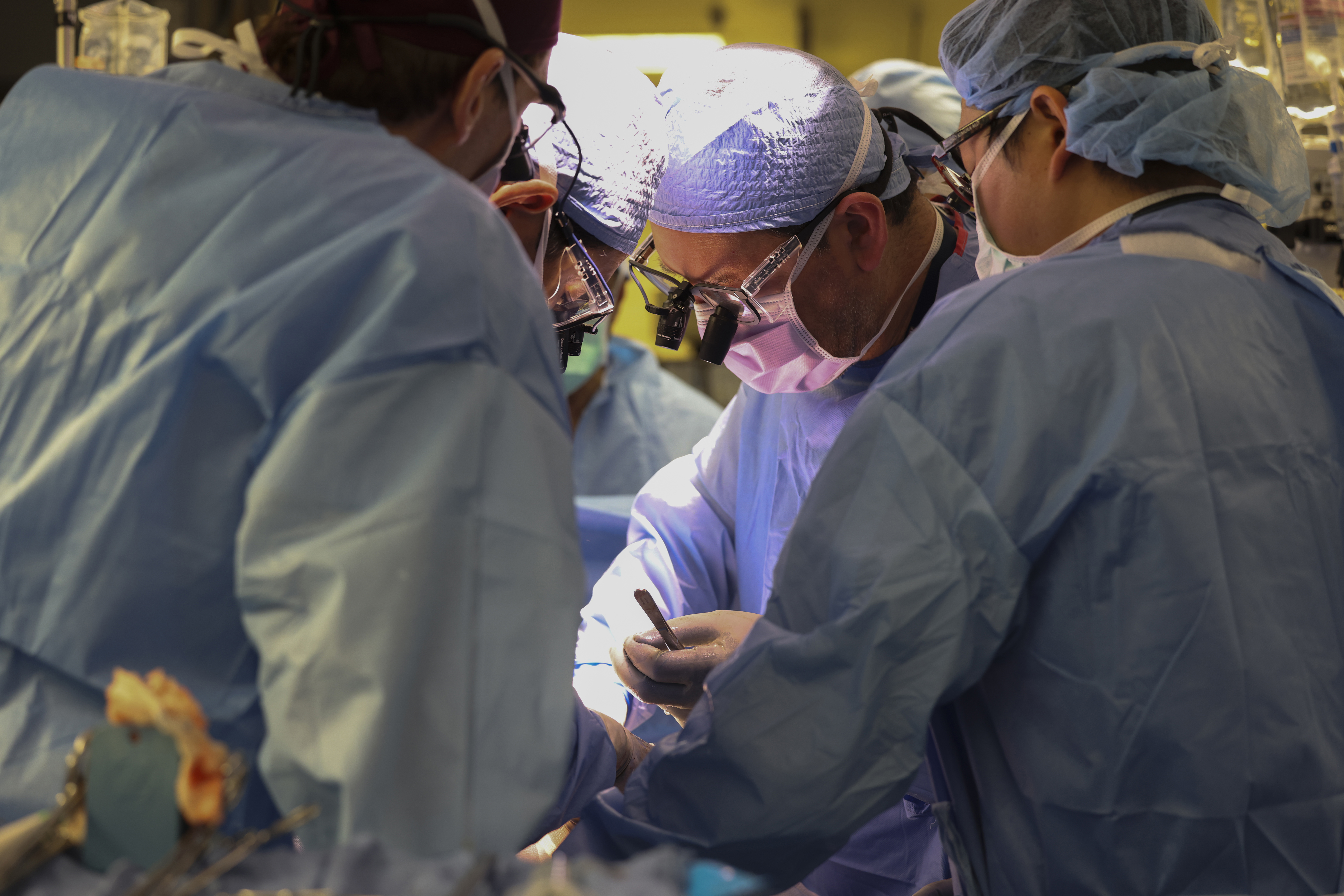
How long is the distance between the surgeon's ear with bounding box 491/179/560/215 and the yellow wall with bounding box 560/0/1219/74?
365cm

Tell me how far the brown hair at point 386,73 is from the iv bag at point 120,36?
131 centimetres

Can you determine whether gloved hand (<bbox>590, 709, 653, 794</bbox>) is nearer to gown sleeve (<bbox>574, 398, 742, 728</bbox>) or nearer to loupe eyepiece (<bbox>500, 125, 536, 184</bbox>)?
gown sleeve (<bbox>574, 398, 742, 728</bbox>)

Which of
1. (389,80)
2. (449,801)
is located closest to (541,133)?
(389,80)

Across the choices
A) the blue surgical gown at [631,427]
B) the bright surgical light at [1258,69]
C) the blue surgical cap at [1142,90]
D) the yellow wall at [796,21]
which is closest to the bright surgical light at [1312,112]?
the bright surgical light at [1258,69]

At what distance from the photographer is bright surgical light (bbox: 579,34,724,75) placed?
214 inches

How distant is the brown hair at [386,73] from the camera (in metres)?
1.21

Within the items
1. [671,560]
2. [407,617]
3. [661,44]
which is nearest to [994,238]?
[671,560]

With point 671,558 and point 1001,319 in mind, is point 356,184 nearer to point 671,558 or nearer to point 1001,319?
point 1001,319

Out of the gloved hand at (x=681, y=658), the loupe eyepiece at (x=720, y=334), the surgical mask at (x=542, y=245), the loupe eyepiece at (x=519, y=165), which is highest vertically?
the loupe eyepiece at (x=519, y=165)

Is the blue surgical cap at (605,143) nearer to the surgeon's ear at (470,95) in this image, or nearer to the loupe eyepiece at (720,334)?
the loupe eyepiece at (720,334)

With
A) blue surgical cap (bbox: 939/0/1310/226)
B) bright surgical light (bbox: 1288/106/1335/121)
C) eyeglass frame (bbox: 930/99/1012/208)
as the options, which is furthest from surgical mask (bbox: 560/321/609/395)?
blue surgical cap (bbox: 939/0/1310/226)

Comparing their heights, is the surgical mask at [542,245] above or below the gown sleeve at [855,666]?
above

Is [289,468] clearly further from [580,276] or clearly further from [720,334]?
[720,334]

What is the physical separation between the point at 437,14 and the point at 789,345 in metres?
1.12
